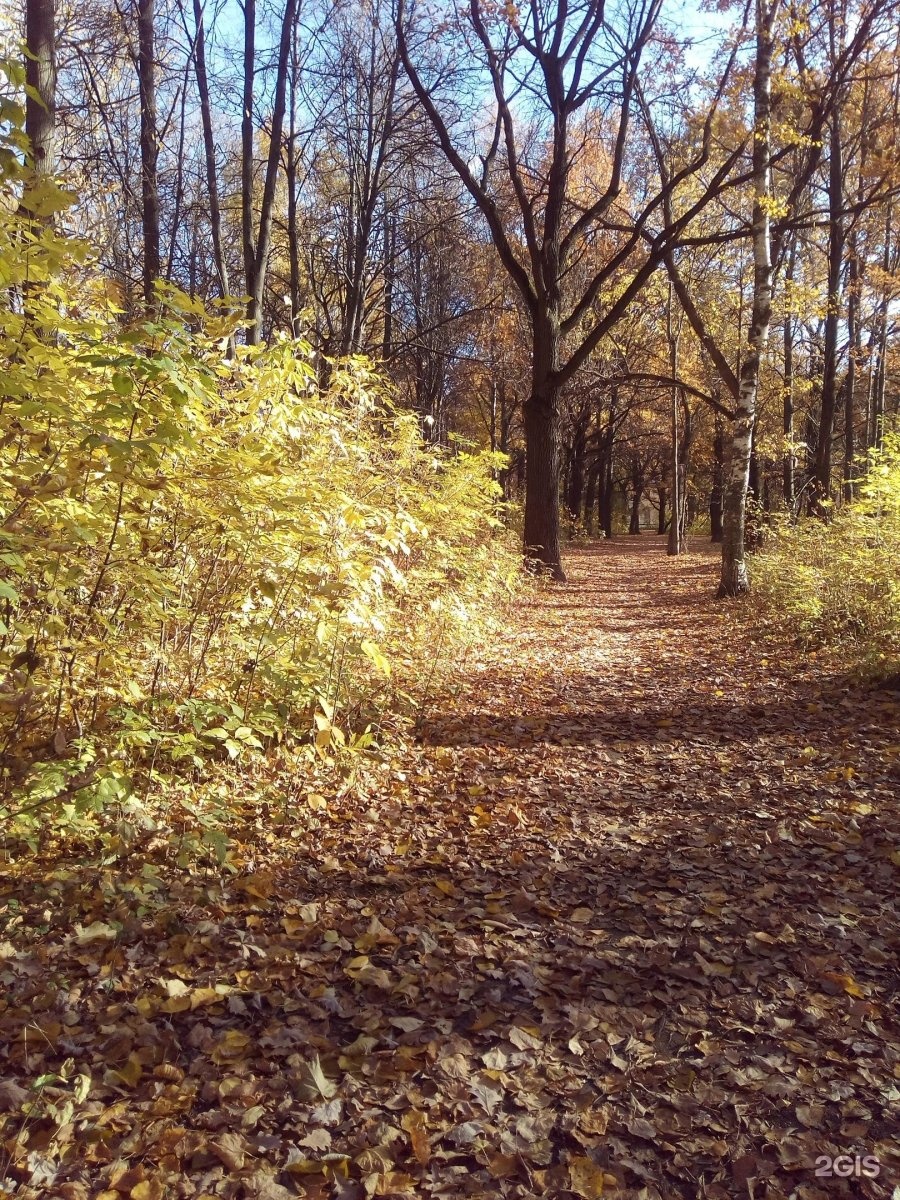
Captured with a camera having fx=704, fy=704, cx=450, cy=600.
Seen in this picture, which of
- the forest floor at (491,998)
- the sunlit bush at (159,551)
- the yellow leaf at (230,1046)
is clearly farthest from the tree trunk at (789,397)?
the yellow leaf at (230,1046)

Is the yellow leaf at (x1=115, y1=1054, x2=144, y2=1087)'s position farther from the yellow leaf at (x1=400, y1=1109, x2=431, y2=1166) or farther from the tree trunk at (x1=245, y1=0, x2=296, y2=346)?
the tree trunk at (x1=245, y1=0, x2=296, y2=346)

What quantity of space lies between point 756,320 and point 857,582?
5336 millimetres

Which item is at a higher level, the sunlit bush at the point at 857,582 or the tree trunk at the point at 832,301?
the tree trunk at the point at 832,301

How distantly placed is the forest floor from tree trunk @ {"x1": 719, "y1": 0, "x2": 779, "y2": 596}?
7092 mm

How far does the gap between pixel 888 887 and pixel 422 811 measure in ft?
8.22

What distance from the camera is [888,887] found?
348cm

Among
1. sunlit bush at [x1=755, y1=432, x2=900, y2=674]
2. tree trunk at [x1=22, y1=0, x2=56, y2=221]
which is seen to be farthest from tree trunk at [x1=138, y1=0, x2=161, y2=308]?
sunlit bush at [x1=755, y1=432, x2=900, y2=674]

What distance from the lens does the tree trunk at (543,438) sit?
1284cm

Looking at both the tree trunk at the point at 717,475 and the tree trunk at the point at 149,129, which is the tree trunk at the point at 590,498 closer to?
the tree trunk at the point at 717,475

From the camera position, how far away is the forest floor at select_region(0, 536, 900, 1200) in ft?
6.72

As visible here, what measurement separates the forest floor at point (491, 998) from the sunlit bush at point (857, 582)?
7.41 feet

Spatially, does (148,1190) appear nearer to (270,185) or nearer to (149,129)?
(270,185)

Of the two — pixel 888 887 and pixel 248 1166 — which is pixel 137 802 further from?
pixel 888 887

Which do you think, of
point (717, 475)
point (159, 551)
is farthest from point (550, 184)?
point (717, 475)
